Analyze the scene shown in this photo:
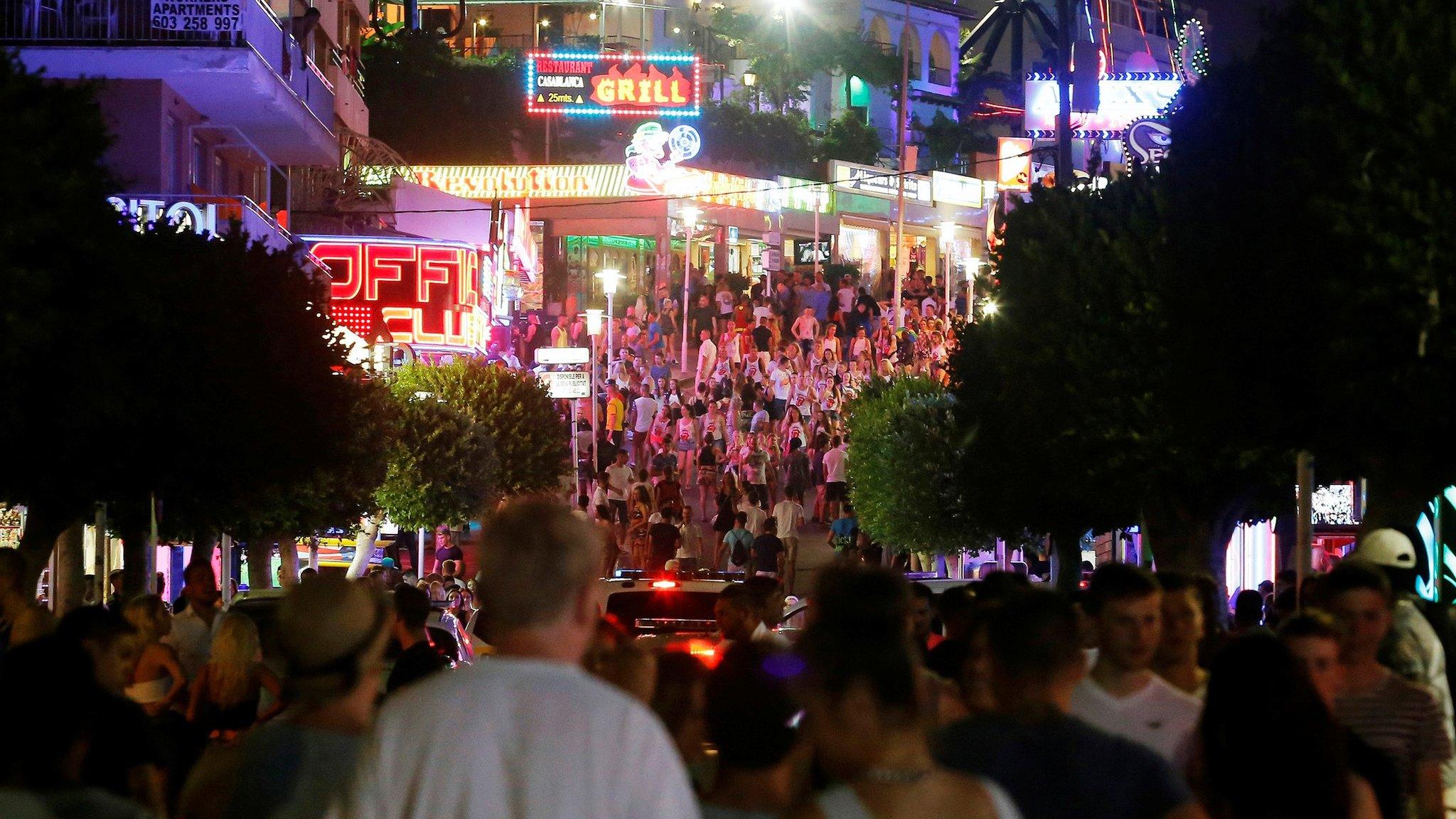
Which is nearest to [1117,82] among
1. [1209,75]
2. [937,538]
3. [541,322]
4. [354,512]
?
[541,322]

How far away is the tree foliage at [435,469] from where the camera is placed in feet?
122

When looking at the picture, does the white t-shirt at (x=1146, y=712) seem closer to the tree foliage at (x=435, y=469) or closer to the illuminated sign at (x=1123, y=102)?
the tree foliage at (x=435, y=469)

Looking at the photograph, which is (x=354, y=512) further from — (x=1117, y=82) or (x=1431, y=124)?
(x=1117, y=82)

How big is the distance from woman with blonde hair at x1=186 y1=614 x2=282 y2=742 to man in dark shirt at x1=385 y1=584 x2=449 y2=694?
22.1 inches

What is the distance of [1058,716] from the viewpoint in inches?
183

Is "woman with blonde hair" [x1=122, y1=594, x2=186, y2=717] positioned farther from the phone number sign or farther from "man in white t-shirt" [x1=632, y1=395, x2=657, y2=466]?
"man in white t-shirt" [x1=632, y1=395, x2=657, y2=466]

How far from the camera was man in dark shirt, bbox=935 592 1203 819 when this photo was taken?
15.0ft

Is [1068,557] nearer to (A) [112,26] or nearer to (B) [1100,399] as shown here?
(B) [1100,399]

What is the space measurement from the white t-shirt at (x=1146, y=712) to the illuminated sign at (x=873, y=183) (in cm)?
6832

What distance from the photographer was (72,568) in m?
21.2

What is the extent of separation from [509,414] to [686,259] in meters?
16.8

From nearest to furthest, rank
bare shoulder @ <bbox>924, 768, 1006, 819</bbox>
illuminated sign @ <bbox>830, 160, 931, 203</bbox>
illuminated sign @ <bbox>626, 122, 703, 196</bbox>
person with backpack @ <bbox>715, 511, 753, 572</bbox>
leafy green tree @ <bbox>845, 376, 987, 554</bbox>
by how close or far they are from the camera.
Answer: bare shoulder @ <bbox>924, 768, 1006, 819</bbox> → person with backpack @ <bbox>715, 511, 753, 572</bbox> → leafy green tree @ <bbox>845, 376, 987, 554</bbox> → illuminated sign @ <bbox>626, 122, 703, 196</bbox> → illuminated sign @ <bbox>830, 160, 931, 203</bbox>

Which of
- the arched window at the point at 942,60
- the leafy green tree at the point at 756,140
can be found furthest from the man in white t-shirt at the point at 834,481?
→ the arched window at the point at 942,60

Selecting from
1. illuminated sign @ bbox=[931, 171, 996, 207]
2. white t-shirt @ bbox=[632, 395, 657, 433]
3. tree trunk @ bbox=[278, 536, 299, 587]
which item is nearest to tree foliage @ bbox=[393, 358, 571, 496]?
white t-shirt @ bbox=[632, 395, 657, 433]
